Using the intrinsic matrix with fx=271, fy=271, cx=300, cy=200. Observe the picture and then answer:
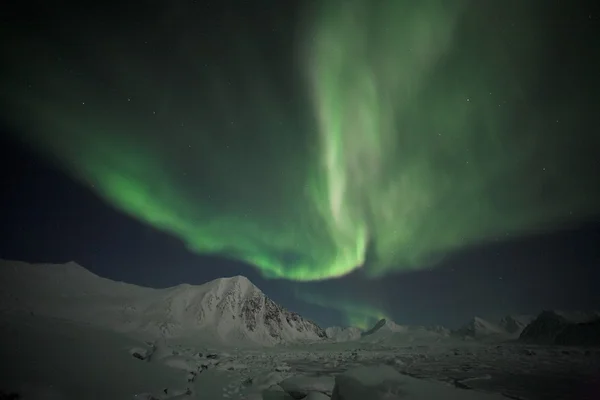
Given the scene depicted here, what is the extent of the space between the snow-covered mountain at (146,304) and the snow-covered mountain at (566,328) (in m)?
110

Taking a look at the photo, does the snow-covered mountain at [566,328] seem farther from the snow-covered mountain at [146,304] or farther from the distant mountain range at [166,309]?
the snow-covered mountain at [146,304]

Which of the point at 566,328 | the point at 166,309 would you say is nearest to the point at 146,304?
the point at 166,309

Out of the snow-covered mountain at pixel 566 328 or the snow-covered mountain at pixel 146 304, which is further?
the snow-covered mountain at pixel 146 304

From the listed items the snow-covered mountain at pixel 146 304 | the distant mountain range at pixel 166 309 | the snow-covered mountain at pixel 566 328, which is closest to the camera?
the snow-covered mountain at pixel 566 328

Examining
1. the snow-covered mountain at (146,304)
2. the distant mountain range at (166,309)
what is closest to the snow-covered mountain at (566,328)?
the distant mountain range at (166,309)

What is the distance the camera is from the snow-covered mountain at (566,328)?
212 feet

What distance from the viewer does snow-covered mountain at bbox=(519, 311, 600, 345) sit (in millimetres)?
64625

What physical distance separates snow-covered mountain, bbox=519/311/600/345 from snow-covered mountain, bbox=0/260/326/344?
360ft

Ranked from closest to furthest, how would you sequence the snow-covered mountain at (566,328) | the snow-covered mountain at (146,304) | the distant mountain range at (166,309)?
the snow-covered mountain at (566,328), the distant mountain range at (166,309), the snow-covered mountain at (146,304)

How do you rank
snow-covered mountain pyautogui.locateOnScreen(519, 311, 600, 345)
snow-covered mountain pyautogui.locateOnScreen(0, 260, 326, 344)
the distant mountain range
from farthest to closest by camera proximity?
snow-covered mountain pyautogui.locateOnScreen(0, 260, 326, 344) < the distant mountain range < snow-covered mountain pyautogui.locateOnScreen(519, 311, 600, 345)

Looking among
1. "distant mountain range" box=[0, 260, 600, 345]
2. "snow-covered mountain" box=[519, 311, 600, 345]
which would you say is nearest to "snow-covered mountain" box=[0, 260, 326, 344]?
"distant mountain range" box=[0, 260, 600, 345]

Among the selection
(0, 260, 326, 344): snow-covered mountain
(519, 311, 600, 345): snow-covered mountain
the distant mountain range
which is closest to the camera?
(519, 311, 600, 345): snow-covered mountain

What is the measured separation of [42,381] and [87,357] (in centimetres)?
351

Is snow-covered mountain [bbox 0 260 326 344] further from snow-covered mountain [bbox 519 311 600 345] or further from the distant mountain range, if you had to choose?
snow-covered mountain [bbox 519 311 600 345]
